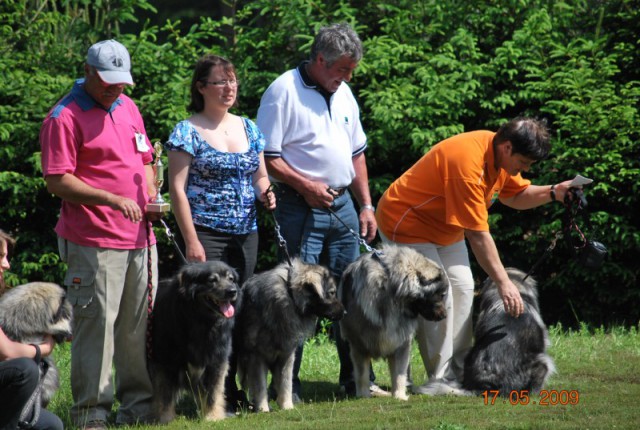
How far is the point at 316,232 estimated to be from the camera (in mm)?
6531

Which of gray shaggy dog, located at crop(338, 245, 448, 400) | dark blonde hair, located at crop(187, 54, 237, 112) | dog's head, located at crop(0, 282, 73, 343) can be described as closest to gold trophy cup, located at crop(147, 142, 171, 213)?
dark blonde hair, located at crop(187, 54, 237, 112)

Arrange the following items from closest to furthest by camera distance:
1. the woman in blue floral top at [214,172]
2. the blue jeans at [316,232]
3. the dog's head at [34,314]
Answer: the dog's head at [34,314] → the woman in blue floral top at [214,172] → the blue jeans at [316,232]

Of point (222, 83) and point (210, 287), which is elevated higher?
point (222, 83)

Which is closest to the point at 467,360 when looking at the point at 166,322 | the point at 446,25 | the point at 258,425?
the point at 258,425

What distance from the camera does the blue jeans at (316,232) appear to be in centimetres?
650

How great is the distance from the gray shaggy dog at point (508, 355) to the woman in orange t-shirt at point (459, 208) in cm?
14

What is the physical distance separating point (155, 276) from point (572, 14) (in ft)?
19.5

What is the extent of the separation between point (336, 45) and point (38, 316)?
2719mm

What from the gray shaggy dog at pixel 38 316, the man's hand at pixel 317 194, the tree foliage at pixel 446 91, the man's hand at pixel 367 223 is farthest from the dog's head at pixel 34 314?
the tree foliage at pixel 446 91

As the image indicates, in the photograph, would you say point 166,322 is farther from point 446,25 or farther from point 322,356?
point 446,25

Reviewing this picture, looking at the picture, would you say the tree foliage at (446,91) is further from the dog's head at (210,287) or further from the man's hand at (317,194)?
the dog's head at (210,287)

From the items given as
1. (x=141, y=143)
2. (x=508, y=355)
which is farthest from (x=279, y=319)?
(x=508, y=355)
